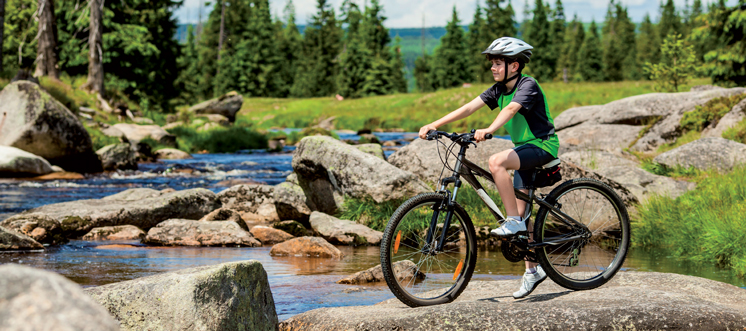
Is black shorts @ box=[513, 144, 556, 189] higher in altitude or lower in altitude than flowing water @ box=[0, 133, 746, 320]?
higher

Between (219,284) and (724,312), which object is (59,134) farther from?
(724,312)

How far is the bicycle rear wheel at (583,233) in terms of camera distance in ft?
Answer: 17.7

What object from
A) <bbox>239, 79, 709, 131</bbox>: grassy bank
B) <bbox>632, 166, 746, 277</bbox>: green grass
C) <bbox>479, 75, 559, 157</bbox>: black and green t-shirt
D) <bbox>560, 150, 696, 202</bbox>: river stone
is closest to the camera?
<bbox>479, 75, 559, 157</bbox>: black and green t-shirt

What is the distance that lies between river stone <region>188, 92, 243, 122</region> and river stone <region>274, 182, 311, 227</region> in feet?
92.9

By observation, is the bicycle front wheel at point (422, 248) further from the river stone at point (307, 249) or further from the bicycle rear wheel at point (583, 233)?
the river stone at point (307, 249)

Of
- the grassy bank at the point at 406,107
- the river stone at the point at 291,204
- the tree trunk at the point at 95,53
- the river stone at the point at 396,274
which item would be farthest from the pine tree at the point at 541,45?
the river stone at the point at 396,274

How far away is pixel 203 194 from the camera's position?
475 inches

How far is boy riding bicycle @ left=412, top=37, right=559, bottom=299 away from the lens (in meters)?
4.99

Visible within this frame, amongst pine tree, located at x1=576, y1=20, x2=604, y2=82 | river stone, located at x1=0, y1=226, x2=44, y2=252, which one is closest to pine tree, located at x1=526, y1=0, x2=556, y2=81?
pine tree, located at x1=576, y1=20, x2=604, y2=82

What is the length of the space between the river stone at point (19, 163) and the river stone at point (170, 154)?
22.7 feet

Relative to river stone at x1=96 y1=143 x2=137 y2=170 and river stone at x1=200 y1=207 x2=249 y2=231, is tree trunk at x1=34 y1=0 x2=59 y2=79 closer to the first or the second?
river stone at x1=96 y1=143 x2=137 y2=170

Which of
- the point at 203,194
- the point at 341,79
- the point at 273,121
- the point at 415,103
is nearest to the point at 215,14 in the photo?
the point at 341,79

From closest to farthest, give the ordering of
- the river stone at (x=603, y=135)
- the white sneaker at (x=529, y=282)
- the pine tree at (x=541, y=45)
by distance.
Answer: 1. the white sneaker at (x=529, y=282)
2. the river stone at (x=603, y=135)
3. the pine tree at (x=541, y=45)

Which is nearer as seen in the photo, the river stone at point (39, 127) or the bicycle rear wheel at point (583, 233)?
the bicycle rear wheel at point (583, 233)
